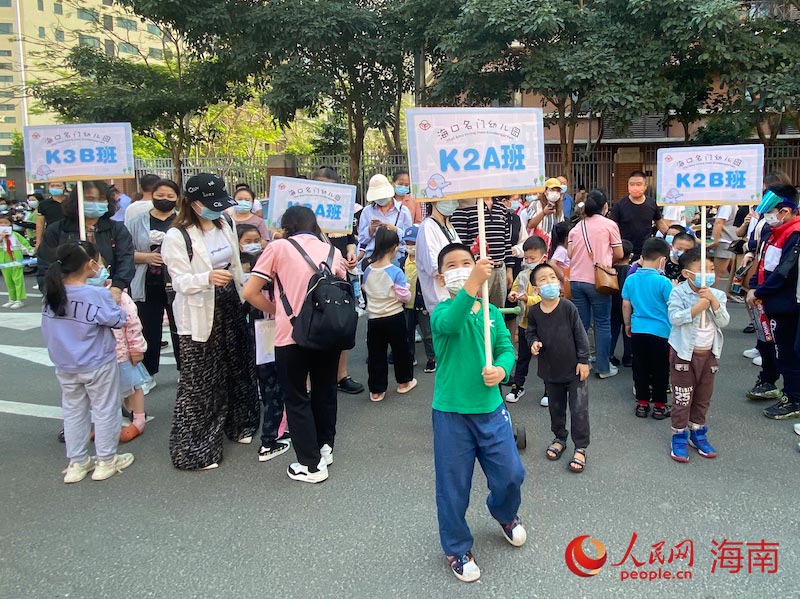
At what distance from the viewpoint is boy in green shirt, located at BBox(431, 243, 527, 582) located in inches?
118

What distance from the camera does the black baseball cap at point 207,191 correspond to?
13.5 ft

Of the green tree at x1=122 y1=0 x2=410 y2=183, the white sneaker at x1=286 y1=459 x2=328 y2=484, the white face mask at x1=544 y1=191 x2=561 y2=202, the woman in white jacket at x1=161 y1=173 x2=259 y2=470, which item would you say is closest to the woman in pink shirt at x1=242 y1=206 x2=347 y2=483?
the white sneaker at x1=286 y1=459 x2=328 y2=484

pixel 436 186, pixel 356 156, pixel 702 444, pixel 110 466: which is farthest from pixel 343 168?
pixel 436 186

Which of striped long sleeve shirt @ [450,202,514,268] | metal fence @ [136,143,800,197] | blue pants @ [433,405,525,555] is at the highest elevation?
metal fence @ [136,143,800,197]

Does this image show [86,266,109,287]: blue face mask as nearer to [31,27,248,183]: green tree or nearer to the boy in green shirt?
the boy in green shirt

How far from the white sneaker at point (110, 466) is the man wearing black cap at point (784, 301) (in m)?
4.79

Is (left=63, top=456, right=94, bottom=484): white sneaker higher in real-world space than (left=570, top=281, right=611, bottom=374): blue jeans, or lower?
lower

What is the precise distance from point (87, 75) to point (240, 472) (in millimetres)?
14911

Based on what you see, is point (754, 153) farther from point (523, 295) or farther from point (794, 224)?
point (523, 295)

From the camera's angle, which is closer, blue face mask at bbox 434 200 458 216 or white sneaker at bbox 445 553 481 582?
white sneaker at bbox 445 553 481 582

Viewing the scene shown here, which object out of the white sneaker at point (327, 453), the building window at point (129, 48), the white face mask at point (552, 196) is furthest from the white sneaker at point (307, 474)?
the building window at point (129, 48)

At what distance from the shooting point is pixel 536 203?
26.1 feet

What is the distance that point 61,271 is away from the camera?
4035 mm

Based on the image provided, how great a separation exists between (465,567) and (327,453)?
1526mm
